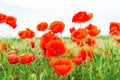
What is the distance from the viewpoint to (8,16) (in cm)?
475

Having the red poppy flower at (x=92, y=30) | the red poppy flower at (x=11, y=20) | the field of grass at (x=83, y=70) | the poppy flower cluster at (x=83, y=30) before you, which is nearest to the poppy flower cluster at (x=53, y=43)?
the poppy flower cluster at (x=83, y=30)

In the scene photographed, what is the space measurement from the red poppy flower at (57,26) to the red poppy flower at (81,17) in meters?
0.23

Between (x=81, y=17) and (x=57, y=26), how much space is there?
0.31 meters

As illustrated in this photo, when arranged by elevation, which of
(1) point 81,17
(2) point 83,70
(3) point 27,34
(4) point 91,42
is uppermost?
(1) point 81,17

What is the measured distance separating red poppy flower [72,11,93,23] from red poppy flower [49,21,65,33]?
23 cm

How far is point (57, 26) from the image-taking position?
155 inches

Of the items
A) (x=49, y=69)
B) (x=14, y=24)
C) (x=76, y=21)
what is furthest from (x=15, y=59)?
(x=14, y=24)

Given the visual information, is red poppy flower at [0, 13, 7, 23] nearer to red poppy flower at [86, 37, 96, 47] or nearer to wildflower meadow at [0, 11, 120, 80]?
wildflower meadow at [0, 11, 120, 80]

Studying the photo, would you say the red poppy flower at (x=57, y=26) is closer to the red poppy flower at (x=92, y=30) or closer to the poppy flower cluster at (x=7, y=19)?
the red poppy flower at (x=92, y=30)

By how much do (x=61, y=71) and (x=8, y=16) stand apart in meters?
2.10

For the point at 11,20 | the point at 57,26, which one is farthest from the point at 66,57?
the point at 11,20

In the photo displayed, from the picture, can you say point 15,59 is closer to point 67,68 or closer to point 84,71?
point 84,71

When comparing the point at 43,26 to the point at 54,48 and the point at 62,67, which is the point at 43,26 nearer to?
the point at 54,48

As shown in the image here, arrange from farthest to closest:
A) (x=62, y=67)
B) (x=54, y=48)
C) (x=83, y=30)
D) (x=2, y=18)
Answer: (x=2, y=18), (x=83, y=30), (x=54, y=48), (x=62, y=67)
